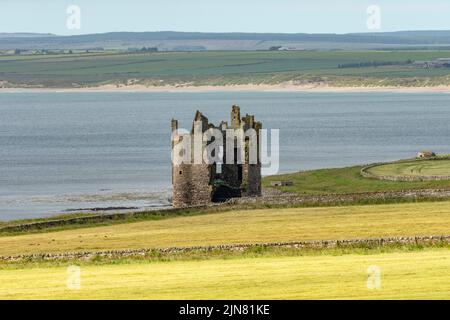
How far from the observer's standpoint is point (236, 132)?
75.1 metres

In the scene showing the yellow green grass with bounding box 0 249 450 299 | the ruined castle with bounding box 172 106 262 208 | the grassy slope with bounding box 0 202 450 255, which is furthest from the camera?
the ruined castle with bounding box 172 106 262 208

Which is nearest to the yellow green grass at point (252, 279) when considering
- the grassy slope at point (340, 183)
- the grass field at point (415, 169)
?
the grassy slope at point (340, 183)

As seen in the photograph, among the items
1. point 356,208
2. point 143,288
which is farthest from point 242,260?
point 356,208

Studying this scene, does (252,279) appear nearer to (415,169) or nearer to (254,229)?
(254,229)

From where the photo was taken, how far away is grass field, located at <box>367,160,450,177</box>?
3448 inches

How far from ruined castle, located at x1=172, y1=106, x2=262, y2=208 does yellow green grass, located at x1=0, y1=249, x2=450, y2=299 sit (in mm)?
30132

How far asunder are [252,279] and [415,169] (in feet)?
187

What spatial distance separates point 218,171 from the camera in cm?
7369

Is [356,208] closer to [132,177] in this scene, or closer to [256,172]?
[256,172]

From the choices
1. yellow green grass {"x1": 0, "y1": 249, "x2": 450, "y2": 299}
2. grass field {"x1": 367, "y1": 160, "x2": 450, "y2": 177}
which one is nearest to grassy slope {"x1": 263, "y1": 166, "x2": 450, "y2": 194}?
grass field {"x1": 367, "y1": 160, "x2": 450, "y2": 177}

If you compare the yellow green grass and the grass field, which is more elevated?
the yellow green grass

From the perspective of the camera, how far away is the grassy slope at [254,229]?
171 feet

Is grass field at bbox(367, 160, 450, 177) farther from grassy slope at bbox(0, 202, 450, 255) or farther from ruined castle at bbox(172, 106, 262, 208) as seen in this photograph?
grassy slope at bbox(0, 202, 450, 255)

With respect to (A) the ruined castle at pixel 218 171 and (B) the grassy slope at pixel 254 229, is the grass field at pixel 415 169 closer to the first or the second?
(A) the ruined castle at pixel 218 171
